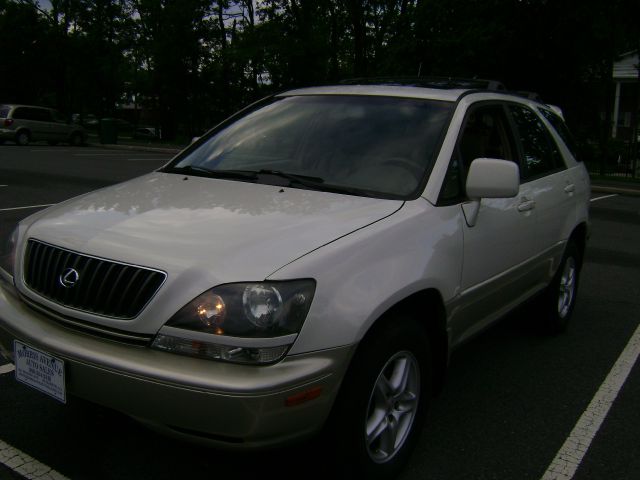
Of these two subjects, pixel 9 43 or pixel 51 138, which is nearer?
pixel 51 138

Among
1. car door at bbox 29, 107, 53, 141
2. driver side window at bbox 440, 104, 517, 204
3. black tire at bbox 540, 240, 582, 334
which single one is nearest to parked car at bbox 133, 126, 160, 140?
car door at bbox 29, 107, 53, 141

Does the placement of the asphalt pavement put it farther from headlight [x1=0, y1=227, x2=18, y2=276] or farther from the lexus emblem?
headlight [x1=0, y1=227, x2=18, y2=276]

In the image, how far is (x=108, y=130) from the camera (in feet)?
96.8

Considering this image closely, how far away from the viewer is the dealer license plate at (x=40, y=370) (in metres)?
2.51

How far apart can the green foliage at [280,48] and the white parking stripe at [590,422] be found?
13.9 metres

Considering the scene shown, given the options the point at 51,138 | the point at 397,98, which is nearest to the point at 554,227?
the point at 397,98

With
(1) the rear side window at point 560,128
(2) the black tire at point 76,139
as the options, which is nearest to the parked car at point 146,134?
(2) the black tire at point 76,139

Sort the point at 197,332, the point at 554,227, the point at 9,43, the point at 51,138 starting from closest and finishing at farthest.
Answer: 1. the point at 197,332
2. the point at 554,227
3. the point at 51,138
4. the point at 9,43

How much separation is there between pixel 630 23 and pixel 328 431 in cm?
2114

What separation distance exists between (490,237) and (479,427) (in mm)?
965

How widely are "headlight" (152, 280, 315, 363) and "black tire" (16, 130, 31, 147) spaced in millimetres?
26141

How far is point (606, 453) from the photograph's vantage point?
322 centimetres

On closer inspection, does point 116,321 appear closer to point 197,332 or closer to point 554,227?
point 197,332

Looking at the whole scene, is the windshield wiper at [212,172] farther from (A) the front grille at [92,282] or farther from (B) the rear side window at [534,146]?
(B) the rear side window at [534,146]
